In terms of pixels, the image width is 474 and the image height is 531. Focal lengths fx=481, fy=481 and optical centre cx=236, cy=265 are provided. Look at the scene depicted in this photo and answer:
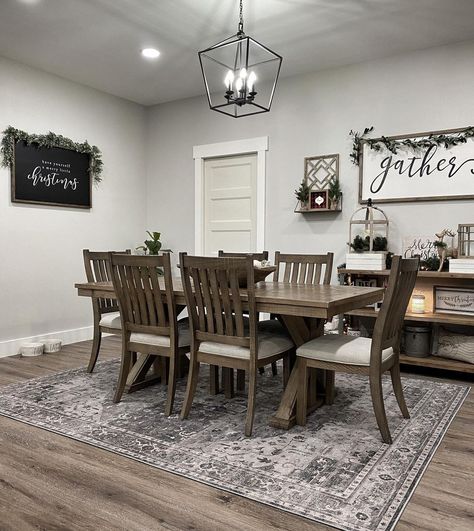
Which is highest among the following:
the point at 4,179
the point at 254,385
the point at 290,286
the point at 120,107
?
the point at 120,107

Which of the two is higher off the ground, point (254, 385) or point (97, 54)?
point (97, 54)

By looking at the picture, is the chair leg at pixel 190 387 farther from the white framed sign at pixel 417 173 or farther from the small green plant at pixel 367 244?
the white framed sign at pixel 417 173

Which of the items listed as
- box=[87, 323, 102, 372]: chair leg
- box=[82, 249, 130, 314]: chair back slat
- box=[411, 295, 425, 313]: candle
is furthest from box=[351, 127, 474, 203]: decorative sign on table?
box=[87, 323, 102, 372]: chair leg

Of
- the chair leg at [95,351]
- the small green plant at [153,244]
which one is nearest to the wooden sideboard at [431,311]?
the chair leg at [95,351]

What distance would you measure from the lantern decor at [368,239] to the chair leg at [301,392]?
68.0 inches

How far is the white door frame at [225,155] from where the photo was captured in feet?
16.8

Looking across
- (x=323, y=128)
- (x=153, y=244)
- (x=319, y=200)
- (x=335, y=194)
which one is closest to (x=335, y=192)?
(x=335, y=194)

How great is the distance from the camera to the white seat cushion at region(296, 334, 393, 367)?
2.50 m

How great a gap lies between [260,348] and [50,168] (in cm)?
330

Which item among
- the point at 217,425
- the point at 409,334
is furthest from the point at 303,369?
the point at 409,334

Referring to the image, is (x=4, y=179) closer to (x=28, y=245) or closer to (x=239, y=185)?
(x=28, y=245)

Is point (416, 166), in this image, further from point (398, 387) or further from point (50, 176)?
point (50, 176)

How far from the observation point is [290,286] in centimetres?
332

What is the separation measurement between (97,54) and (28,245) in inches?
75.0
